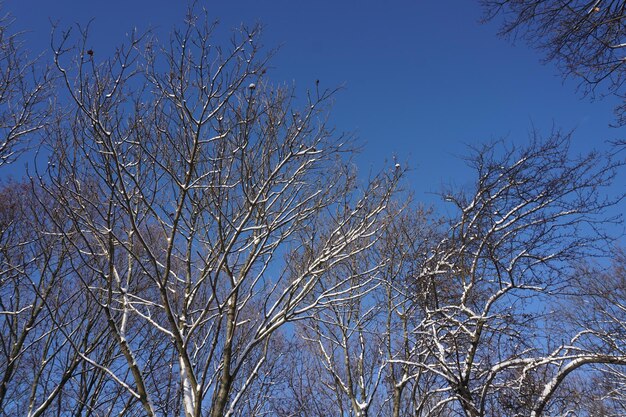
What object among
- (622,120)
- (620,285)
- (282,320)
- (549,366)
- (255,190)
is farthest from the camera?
(620,285)

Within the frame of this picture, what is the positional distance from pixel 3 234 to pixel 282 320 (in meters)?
7.38

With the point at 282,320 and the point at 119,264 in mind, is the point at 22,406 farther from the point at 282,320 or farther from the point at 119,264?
the point at 282,320

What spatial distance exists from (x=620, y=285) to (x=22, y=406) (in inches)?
578

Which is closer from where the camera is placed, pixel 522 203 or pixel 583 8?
pixel 583 8

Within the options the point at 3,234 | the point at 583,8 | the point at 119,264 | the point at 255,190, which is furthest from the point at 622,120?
the point at 3,234

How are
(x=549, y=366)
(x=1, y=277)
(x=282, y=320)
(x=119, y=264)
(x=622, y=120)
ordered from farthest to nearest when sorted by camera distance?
(x=119, y=264)
(x=1, y=277)
(x=549, y=366)
(x=282, y=320)
(x=622, y=120)

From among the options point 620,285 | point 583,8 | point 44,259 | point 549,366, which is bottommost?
point 549,366

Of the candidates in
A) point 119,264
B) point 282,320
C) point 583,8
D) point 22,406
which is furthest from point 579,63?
point 22,406

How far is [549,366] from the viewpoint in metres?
5.44

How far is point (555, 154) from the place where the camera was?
18.6 feet

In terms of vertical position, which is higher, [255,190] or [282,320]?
[255,190]

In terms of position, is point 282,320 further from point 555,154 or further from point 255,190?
point 555,154

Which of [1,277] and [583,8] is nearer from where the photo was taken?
[583,8]

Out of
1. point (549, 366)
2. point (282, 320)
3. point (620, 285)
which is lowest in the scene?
point (549, 366)
